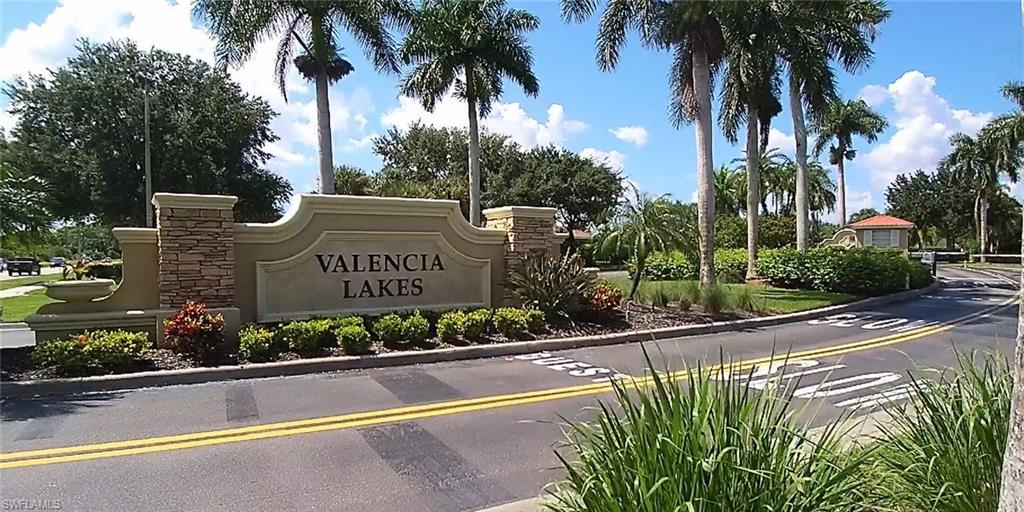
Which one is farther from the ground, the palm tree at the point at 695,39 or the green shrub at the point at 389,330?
the palm tree at the point at 695,39

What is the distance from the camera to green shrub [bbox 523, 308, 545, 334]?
38.4ft

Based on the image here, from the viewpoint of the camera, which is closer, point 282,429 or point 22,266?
point 282,429

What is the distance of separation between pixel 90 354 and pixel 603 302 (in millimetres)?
9173

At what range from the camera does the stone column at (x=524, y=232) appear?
13258 millimetres

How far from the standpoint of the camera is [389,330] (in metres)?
10.1

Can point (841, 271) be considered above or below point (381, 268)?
below

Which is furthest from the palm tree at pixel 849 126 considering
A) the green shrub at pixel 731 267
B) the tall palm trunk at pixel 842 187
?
the green shrub at pixel 731 267

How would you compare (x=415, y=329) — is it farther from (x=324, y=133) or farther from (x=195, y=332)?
(x=324, y=133)

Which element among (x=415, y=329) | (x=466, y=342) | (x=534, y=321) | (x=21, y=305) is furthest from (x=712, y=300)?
(x=21, y=305)

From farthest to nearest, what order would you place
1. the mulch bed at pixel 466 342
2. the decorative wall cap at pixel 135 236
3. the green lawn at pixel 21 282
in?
the green lawn at pixel 21 282, the decorative wall cap at pixel 135 236, the mulch bed at pixel 466 342

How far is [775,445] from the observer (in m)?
2.85

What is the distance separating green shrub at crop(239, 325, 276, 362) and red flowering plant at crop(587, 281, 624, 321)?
6613 mm

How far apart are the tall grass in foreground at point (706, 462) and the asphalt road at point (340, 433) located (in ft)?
0.87

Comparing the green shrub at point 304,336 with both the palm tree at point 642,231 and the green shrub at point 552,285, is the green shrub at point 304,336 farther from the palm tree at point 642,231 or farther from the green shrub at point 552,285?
the palm tree at point 642,231
